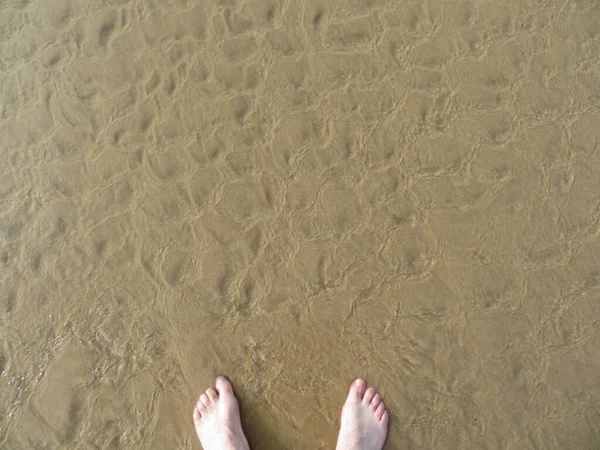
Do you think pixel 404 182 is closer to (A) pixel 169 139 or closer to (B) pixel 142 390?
(A) pixel 169 139

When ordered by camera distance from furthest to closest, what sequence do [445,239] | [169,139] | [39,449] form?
[169,139] → [445,239] → [39,449]

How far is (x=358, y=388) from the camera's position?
7.52 feet

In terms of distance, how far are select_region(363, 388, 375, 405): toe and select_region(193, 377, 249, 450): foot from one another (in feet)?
1.87

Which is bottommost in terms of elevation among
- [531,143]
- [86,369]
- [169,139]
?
[86,369]

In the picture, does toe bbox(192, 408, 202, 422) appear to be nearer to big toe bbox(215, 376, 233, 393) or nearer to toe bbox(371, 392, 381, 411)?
big toe bbox(215, 376, 233, 393)

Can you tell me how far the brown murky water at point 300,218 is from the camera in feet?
7.54

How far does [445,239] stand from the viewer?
2.42m

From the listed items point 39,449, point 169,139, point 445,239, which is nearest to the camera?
point 39,449

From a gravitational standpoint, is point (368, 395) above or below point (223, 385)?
below

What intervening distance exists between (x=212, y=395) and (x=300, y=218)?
3.02 feet

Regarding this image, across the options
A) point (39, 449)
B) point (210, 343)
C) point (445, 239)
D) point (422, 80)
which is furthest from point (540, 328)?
point (39, 449)

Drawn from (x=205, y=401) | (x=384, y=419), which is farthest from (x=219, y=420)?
(x=384, y=419)

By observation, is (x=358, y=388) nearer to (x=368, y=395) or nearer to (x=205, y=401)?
(x=368, y=395)

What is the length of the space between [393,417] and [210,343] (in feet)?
2.97
